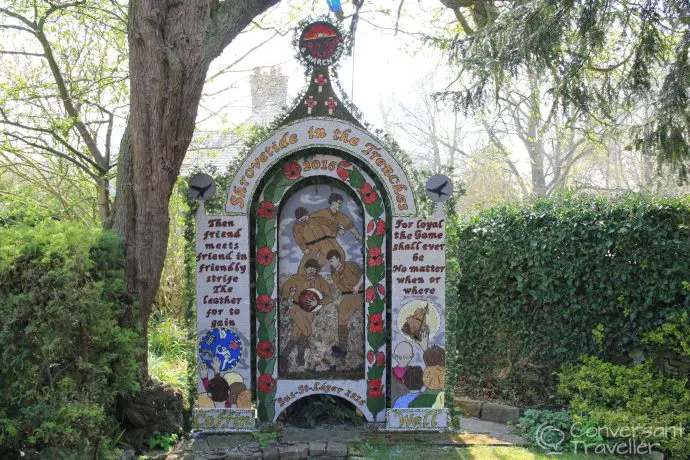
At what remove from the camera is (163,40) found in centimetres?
564

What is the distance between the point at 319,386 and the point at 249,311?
1076mm

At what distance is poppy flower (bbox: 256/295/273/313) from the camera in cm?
643

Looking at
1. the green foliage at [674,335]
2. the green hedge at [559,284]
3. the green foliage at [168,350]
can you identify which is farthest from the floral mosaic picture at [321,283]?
the green foliage at [674,335]

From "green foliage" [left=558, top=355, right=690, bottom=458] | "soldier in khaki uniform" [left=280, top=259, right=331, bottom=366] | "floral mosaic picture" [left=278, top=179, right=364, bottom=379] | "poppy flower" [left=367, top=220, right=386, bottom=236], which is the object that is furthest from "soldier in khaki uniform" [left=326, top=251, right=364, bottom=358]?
"green foliage" [left=558, top=355, right=690, bottom=458]

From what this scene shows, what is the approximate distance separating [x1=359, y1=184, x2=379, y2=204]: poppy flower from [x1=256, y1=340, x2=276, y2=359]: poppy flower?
180 cm

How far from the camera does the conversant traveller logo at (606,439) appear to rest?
18.6 ft

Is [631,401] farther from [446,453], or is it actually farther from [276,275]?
A: [276,275]

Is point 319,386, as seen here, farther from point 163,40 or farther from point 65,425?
point 163,40

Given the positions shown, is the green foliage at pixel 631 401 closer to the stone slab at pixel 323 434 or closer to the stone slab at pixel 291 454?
the stone slab at pixel 323 434

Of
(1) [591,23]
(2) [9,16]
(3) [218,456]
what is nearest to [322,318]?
(3) [218,456]

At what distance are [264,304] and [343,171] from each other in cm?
162

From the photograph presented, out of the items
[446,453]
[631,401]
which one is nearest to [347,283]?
[446,453]

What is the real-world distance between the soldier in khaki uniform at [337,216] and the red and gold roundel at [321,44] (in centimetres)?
139

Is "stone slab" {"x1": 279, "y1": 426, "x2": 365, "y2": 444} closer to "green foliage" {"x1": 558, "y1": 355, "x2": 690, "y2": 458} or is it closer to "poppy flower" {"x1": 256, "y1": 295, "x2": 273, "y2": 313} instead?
"poppy flower" {"x1": 256, "y1": 295, "x2": 273, "y2": 313}
